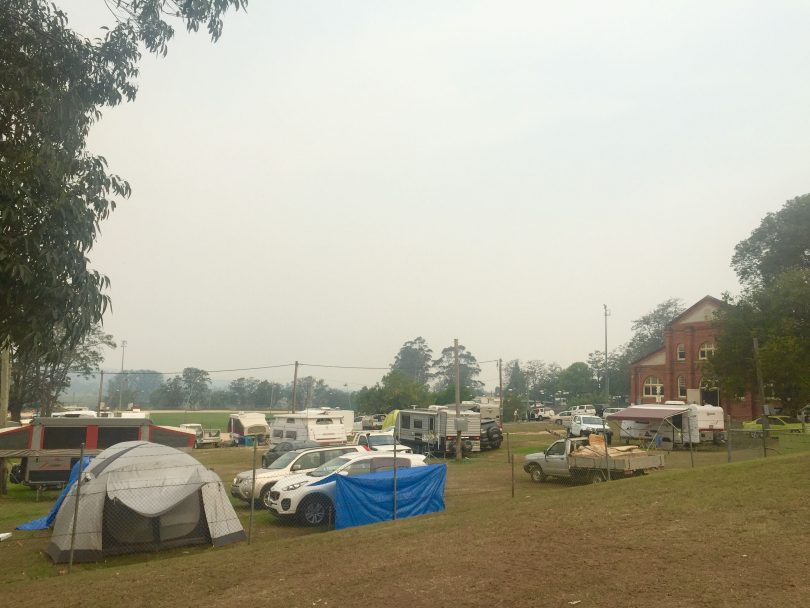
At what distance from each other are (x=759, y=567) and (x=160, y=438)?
20434 mm

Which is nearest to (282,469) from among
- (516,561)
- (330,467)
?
(330,467)

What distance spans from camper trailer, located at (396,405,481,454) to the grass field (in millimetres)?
17218

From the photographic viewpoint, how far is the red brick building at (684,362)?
2114 inches

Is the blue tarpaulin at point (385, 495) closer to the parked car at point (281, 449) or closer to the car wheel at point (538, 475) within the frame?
the car wheel at point (538, 475)

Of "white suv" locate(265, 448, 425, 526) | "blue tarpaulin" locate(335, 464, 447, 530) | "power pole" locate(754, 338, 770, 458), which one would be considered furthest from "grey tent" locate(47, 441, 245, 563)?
"power pole" locate(754, 338, 770, 458)

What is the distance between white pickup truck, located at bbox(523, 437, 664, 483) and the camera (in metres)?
18.9

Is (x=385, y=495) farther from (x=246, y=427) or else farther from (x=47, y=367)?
(x=246, y=427)

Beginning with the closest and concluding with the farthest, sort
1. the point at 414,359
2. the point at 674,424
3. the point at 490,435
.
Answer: the point at 674,424
the point at 490,435
the point at 414,359

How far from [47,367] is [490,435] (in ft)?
84.6

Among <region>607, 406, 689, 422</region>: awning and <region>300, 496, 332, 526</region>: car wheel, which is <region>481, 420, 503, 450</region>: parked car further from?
<region>300, 496, 332, 526</region>: car wheel

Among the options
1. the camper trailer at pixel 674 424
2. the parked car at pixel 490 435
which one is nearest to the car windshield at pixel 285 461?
the parked car at pixel 490 435

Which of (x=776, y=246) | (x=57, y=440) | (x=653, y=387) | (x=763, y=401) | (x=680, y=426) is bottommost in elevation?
(x=57, y=440)

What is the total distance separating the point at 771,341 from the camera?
122ft

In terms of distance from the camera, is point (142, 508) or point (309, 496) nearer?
point (142, 508)
